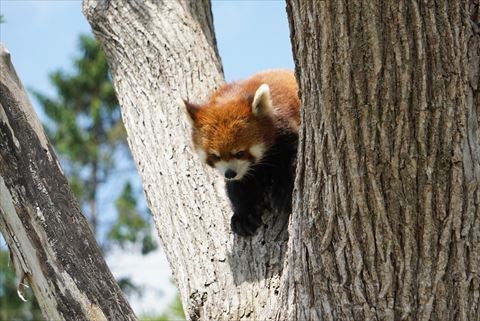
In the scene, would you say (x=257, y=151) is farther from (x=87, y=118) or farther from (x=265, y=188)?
(x=87, y=118)

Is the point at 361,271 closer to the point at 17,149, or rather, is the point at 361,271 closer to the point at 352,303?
the point at 352,303

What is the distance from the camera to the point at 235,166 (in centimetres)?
518

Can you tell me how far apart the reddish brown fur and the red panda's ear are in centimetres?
2

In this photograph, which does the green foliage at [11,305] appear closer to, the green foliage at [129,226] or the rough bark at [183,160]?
the green foliage at [129,226]

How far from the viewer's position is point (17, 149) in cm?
376

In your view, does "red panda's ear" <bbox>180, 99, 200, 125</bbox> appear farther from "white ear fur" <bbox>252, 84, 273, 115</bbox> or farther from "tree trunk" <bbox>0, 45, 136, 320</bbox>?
"tree trunk" <bbox>0, 45, 136, 320</bbox>

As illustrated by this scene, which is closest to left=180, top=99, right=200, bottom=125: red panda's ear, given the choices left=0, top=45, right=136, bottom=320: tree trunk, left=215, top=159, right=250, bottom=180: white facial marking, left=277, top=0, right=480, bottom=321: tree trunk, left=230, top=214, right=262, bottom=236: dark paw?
left=215, top=159, right=250, bottom=180: white facial marking

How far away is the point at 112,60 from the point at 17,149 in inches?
71.7

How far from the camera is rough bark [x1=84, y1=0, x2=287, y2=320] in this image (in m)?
4.11

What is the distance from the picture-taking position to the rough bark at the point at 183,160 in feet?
13.5

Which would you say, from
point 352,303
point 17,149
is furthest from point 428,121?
point 17,149

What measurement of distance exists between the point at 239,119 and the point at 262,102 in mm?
260

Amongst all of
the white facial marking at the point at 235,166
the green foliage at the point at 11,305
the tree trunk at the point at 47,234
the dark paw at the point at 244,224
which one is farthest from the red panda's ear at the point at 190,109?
the green foliage at the point at 11,305

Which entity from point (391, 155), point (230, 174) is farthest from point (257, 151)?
point (391, 155)
